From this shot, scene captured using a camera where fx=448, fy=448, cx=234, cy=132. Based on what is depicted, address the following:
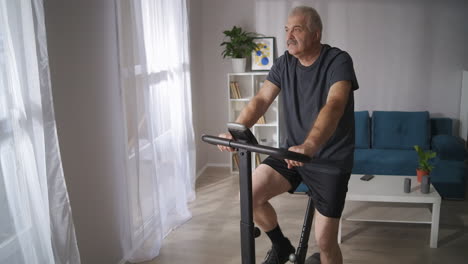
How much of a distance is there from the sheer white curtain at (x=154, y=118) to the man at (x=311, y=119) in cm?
119

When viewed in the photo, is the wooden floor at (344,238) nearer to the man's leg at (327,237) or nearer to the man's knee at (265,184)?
the man's leg at (327,237)

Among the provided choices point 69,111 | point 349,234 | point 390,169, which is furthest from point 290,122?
point 390,169

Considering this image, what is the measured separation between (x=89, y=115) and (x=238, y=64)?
276 cm

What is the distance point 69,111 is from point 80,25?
516mm

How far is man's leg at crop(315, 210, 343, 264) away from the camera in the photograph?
2275 mm

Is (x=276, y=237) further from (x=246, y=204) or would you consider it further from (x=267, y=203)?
(x=246, y=204)

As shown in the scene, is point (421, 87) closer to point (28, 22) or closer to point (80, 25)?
point (80, 25)

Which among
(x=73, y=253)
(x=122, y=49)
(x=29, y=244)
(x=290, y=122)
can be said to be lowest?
(x=73, y=253)

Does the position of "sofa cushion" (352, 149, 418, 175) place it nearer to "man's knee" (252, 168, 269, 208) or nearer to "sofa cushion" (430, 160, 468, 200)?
"sofa cushion" (430, 160, 468, 200)

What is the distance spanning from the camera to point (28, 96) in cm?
201

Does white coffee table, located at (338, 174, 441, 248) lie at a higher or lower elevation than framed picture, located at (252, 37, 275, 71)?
lower

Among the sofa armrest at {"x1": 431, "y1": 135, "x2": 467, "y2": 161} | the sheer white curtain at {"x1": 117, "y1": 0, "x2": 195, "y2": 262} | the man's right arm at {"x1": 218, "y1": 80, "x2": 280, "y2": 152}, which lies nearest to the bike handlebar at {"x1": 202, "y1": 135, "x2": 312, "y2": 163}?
the man's right arm at {"x1": 218, "y1": 80, "x2": 280, "y2": 152}

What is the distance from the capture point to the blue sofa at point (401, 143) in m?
4.59

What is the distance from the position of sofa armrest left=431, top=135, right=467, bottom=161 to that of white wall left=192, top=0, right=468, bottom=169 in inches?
26.2
